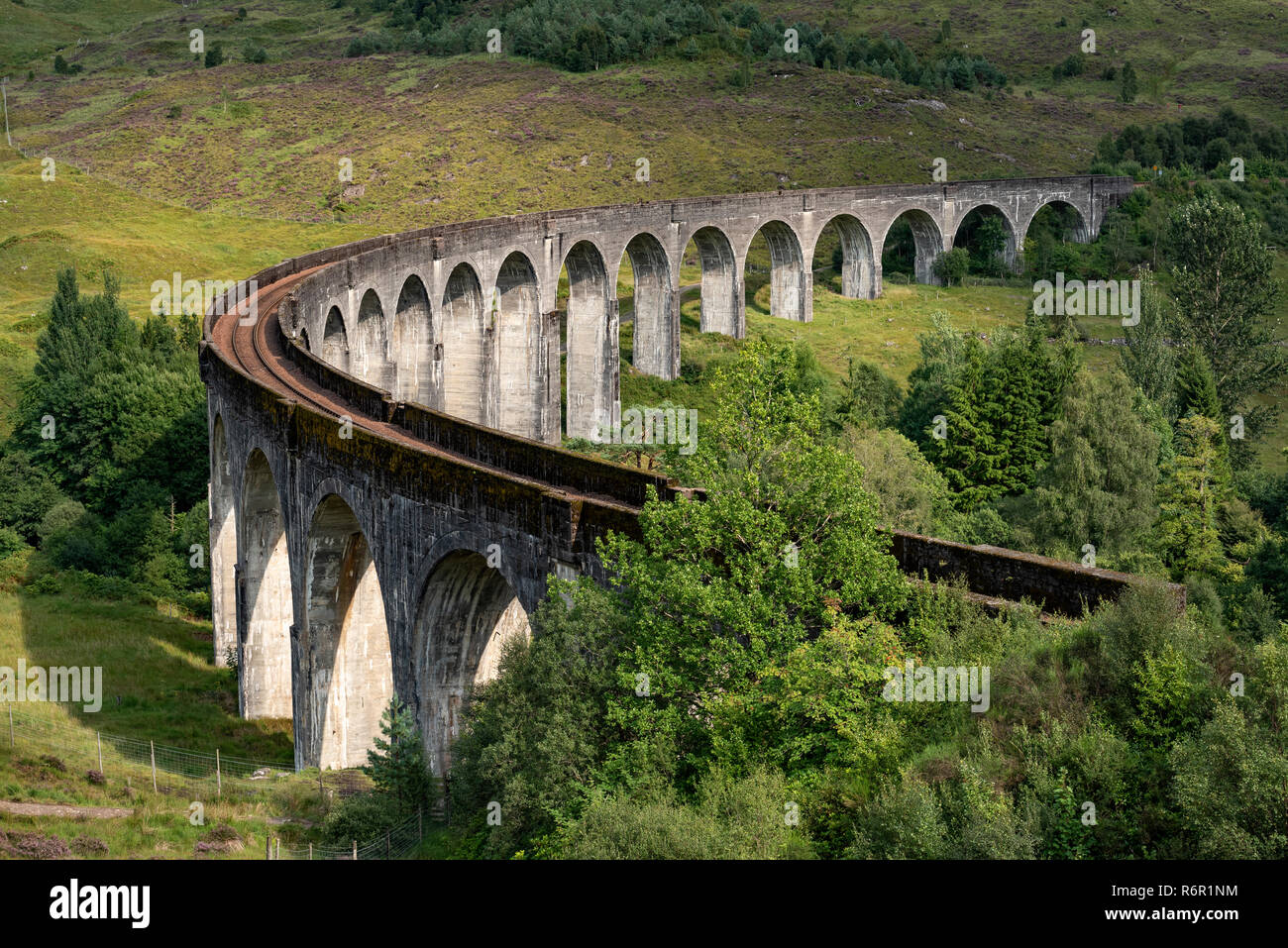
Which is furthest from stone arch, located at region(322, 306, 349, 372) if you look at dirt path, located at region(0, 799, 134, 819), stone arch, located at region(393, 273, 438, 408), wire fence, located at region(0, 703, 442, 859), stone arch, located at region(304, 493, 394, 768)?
dirt path, located at region(0, 799, 134, 819)

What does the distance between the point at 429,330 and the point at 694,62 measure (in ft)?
328

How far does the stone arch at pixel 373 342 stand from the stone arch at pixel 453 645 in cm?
2773

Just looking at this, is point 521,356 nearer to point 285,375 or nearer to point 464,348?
point 464,348

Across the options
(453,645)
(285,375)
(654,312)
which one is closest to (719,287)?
(654,312)

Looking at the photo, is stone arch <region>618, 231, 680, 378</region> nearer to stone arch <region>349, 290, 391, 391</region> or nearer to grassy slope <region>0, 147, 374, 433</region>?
grassy slope <region>0, 147, 374, 433</region>

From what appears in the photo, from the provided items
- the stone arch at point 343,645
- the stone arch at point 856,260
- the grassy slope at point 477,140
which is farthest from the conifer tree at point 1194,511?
the stone arch at point 856,260

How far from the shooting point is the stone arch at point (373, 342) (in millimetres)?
59594

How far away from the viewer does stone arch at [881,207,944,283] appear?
367 ft

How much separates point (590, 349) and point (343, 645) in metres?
43.7

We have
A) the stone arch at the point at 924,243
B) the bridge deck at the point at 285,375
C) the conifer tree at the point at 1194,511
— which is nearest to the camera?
the bridge deck at the point at 285,375

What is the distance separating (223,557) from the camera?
50562mm

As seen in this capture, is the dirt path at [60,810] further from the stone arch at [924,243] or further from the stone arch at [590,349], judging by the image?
the stone arch at [924,243]

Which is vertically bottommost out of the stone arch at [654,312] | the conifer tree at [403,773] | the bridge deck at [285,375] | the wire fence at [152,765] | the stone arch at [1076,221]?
the wire fence at [152,765]

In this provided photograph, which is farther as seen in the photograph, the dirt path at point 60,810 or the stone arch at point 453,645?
the stone arch at point 453,645
